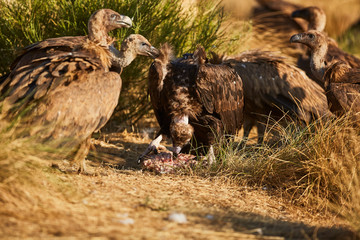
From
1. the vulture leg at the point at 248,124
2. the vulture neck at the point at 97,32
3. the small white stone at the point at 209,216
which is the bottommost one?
the vulture leg at the point at 248,124

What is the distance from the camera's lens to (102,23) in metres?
4.71

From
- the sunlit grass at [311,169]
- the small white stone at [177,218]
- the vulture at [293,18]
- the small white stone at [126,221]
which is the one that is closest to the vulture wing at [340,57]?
the vulture at [293,18]

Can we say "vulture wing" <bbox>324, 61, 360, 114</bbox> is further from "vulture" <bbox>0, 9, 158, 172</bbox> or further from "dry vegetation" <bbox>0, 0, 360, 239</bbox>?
"vulture" <bbox>0, 9, 158, 172</bbox>

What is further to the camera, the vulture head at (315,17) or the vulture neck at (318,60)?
the vulture head at (315,17)

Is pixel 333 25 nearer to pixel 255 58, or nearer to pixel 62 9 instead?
pixel 255 58

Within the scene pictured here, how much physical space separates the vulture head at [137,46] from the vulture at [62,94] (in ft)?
1.13

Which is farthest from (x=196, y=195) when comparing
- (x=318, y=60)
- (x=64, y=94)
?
(x=318, y=60)

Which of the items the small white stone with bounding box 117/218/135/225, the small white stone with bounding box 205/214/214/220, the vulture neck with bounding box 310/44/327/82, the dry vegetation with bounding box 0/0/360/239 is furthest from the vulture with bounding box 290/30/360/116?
the small white stone with bounding box 117/218/135/225

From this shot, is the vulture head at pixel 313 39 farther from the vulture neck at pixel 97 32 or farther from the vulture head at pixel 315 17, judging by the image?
the vulture head at pixel 315 17

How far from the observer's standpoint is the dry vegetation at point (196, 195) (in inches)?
117

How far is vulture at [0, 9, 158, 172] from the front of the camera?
375 cm

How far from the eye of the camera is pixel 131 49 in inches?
189

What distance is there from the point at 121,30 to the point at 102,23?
3.57 feet

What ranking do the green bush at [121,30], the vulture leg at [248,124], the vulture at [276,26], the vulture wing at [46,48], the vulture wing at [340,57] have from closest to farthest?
A: the vulture wing at [46,48]
the green bush at [121,30]
the vulture leg at [248,124]
the vulture wing at [340,57]
the vulture at [276,26]
